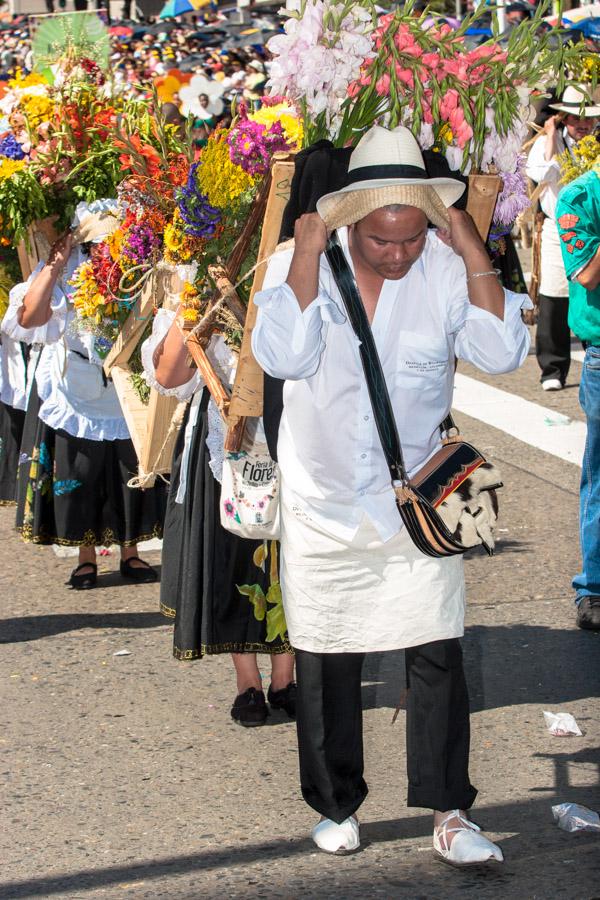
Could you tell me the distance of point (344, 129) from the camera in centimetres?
388

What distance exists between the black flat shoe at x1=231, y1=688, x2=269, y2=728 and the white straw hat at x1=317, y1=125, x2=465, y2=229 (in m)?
2.01

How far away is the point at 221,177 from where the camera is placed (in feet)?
14.7

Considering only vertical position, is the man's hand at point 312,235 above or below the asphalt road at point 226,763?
above

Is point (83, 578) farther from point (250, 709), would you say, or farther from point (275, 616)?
point (275, 616)

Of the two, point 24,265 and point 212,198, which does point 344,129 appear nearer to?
point 212,198

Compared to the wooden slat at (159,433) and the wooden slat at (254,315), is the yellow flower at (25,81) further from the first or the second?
the wooden slat at (254,315)

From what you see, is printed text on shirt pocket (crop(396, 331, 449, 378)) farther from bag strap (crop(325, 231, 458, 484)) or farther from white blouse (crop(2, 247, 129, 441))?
white blouse (crop(2, 247, 129, 441))

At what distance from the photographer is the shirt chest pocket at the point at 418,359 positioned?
12.5 ft

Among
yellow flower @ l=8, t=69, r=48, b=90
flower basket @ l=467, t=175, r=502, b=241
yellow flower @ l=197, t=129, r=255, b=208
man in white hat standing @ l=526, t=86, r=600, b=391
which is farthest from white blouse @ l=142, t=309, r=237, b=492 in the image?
man in white hat standing @ l=526, t=86, r=600, b=391

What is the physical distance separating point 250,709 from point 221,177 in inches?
72.4

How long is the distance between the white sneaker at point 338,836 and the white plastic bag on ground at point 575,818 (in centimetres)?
60

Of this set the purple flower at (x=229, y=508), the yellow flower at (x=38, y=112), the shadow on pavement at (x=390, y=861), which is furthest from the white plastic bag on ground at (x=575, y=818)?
the yellow flower at (x=38, y=112)

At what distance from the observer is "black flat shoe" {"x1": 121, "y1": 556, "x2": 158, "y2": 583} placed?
22.6ft

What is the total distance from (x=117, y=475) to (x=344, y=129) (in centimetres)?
317
